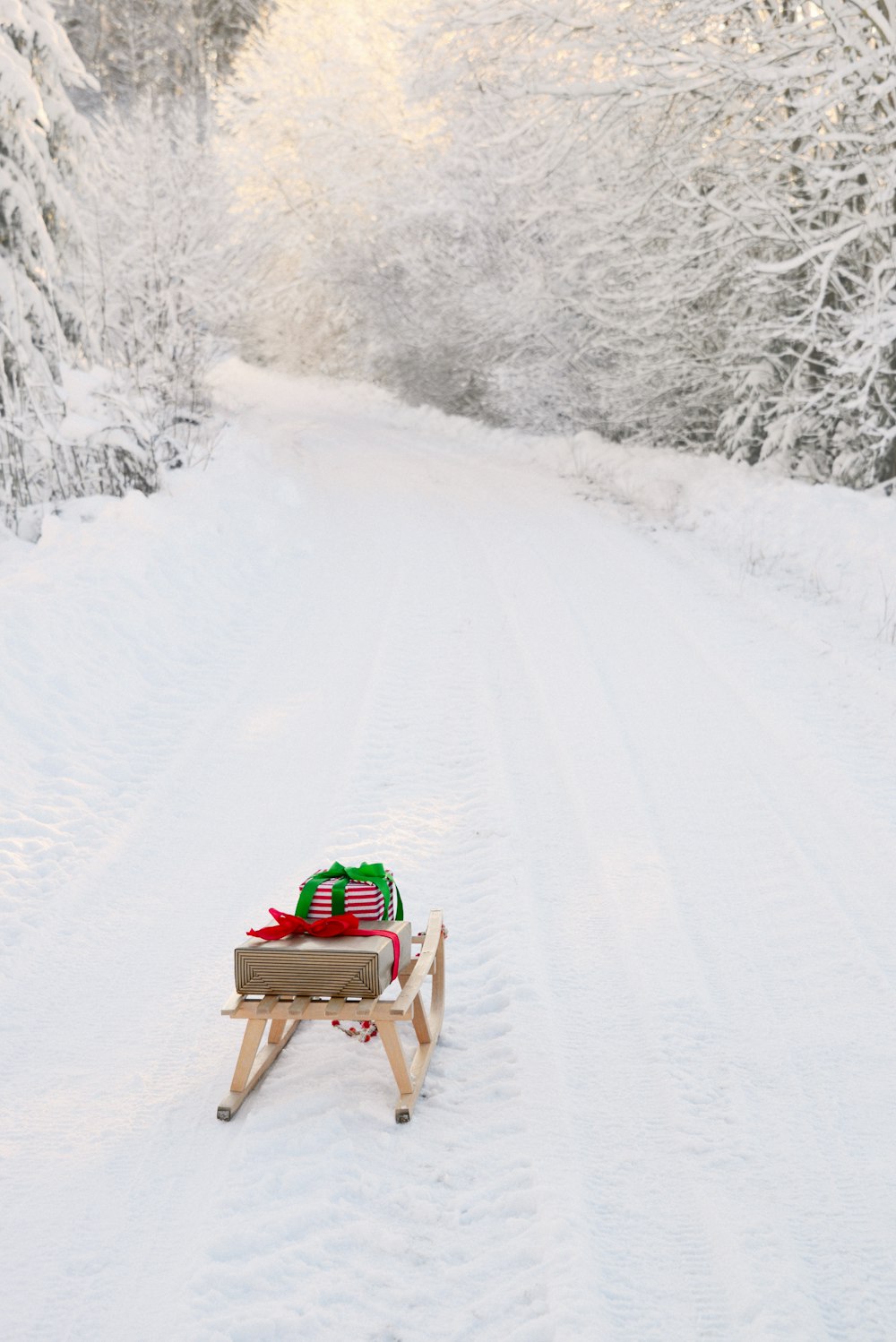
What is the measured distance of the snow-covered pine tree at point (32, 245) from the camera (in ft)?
38.9

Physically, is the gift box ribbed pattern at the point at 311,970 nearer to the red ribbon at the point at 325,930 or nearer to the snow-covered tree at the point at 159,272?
the red ribbon at the point at 325,930

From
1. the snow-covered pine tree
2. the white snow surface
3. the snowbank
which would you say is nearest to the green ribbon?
the white snow surface

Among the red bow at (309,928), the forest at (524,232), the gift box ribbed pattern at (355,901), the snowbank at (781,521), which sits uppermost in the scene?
the forest at (524,232)

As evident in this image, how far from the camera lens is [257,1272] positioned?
3.02 metres

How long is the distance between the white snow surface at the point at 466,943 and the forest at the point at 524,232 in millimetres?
3286

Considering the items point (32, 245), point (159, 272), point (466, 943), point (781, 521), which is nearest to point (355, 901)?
point (466, 943)

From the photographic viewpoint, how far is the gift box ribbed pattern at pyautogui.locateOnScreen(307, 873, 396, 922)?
159 inches

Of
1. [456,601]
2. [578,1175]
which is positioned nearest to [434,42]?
[456,601]

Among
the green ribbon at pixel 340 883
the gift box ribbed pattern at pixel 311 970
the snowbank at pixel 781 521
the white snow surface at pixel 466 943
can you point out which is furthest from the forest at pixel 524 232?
the gift box ribbed pattern at pixel 311 970

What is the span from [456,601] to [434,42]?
332 inches

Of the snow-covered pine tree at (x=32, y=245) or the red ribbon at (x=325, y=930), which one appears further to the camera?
the snow-covered pine tree at (x=32, y=245)

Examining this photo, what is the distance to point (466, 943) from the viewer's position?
4848 millimetres

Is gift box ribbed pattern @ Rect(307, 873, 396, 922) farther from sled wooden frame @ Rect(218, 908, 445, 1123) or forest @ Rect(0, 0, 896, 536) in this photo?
forest @ Rect(0, 0, 896, 536)

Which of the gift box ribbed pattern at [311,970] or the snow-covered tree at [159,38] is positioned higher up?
the snow-covered tree at [159,38]
